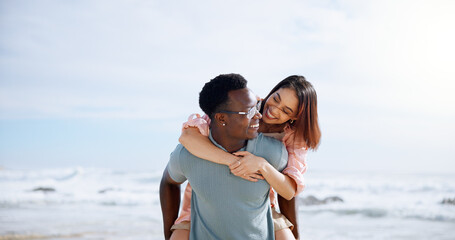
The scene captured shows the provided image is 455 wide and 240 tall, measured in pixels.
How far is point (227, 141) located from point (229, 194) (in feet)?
0.87

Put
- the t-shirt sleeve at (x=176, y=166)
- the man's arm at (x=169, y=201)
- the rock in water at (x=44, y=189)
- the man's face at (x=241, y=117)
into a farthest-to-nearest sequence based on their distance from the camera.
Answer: the rock in water at (x=44, y=189) < the man's arm at (x=169, y=201) < the t-shirt sleeve at (x=176, y=166) < the man's face at (x=241, y=117)

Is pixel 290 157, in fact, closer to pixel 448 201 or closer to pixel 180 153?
pixel 180 153

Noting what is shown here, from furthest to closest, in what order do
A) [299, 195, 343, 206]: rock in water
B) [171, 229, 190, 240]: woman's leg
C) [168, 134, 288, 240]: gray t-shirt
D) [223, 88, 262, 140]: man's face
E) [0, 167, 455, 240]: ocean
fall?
[299, 195, 343, 206]: rock in water, [0, 167, 455, 240]: ocean, [171, 229, 190, 240]: woman's leg, [168, 134, 288, 240]: gray t-shirt, [223, 88, 262, 140]: man's face

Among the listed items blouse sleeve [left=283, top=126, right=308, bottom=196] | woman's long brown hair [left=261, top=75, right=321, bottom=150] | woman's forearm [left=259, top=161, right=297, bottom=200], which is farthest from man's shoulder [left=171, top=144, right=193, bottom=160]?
woman's long brown hair [left=261, top=75, right=321, bottom=150]

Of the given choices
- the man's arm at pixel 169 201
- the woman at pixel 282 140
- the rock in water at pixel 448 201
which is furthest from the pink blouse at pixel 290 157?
the rock in water at pixel 448 201

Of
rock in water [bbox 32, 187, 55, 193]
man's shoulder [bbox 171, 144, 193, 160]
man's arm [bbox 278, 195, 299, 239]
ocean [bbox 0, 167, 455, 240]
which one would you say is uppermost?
man's shoulder [bbox 171, 144, 193, 160]

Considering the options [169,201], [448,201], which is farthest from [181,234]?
[448,201]

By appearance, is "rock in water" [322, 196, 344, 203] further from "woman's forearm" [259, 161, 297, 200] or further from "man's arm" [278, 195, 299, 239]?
"woman's forearm" [259, 161, 297, 200]

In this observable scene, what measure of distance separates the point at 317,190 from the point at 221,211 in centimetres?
1383

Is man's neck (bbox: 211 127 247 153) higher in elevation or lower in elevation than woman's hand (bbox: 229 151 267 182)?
higher

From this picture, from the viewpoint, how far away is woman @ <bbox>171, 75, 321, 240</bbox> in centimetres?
241

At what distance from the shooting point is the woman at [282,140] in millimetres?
2408

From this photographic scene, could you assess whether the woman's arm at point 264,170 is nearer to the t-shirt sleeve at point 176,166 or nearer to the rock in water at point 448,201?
the t-shirt sleeve at point 176,166

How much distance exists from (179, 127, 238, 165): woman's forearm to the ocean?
5.60 metres
